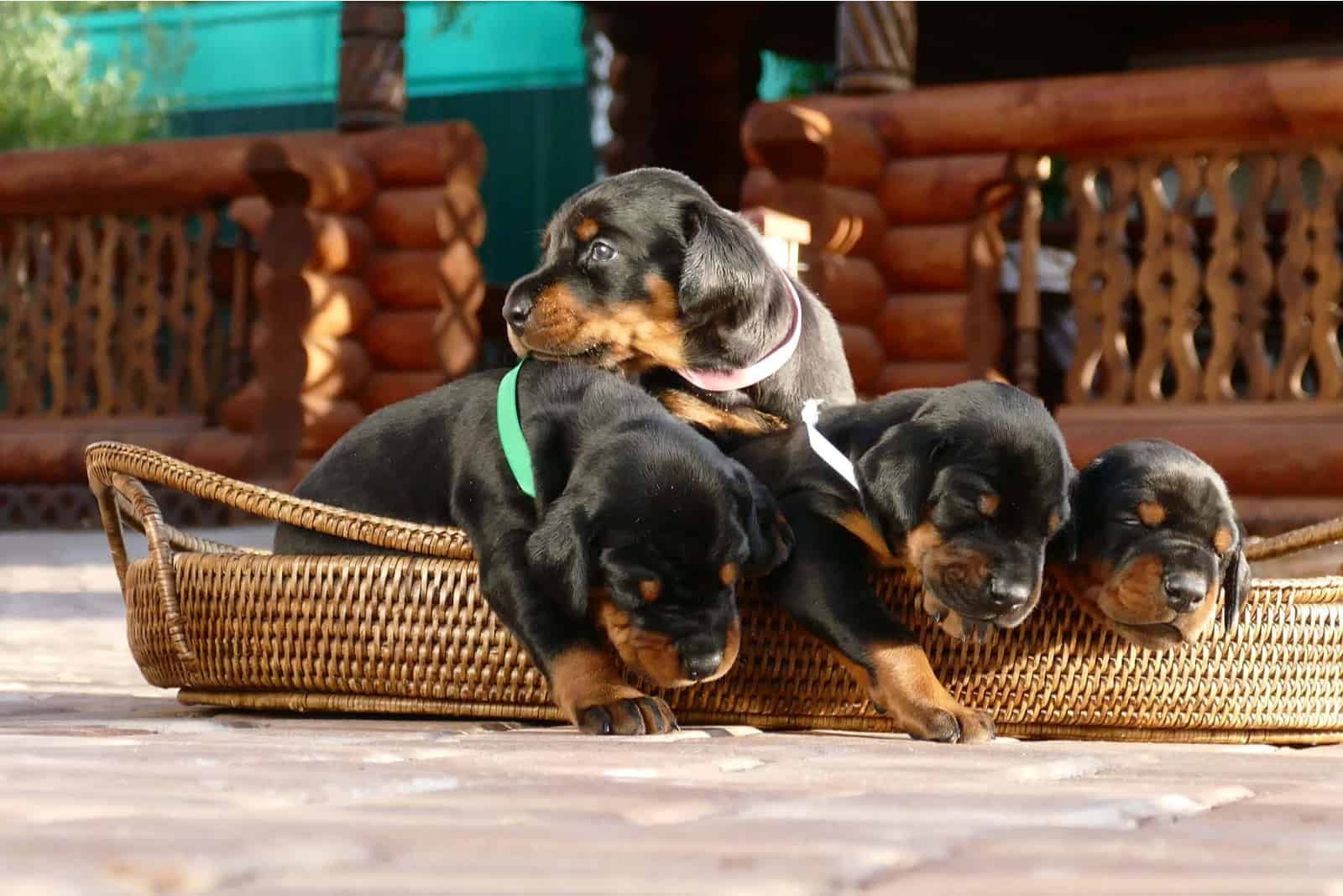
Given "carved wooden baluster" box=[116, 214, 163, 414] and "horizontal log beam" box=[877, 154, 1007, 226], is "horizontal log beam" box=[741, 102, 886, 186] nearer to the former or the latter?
"horizontal log beam" box=[877, 154, 1007, 226]

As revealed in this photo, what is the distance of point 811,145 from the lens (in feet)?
23.7

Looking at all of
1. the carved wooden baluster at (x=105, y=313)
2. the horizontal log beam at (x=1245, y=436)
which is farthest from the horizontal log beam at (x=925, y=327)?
the carved wooden baluster at (x=105, y=313)

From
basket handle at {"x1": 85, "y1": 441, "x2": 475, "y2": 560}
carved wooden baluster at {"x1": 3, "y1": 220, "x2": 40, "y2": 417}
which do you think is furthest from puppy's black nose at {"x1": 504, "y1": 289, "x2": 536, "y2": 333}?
carved wooden baluster at {"x1": 3, "y1": 220, "x2": 40, "y2": 417}

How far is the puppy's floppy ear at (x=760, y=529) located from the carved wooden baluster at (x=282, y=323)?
18.5 feet

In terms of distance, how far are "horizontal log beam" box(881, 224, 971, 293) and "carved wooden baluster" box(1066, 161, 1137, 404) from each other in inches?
18.7

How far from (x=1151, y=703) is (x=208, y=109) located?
15.9 m

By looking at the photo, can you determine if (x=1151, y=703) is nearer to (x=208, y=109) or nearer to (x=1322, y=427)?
(x=1322, y=427)

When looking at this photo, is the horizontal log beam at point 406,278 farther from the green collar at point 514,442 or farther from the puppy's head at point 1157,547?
the puppy's head at point 1157,547

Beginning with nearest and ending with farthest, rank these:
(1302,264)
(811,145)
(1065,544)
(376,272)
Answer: (1065,544), (1302,264), (811,145), (376,272)

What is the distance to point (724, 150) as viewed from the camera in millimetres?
11641

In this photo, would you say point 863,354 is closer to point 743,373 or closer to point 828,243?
point 828,243

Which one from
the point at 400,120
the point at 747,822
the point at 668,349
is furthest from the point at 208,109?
the point at 747,822

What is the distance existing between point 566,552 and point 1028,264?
5.11 metres

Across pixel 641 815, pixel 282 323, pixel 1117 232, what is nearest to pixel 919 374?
pixel 1117 232
